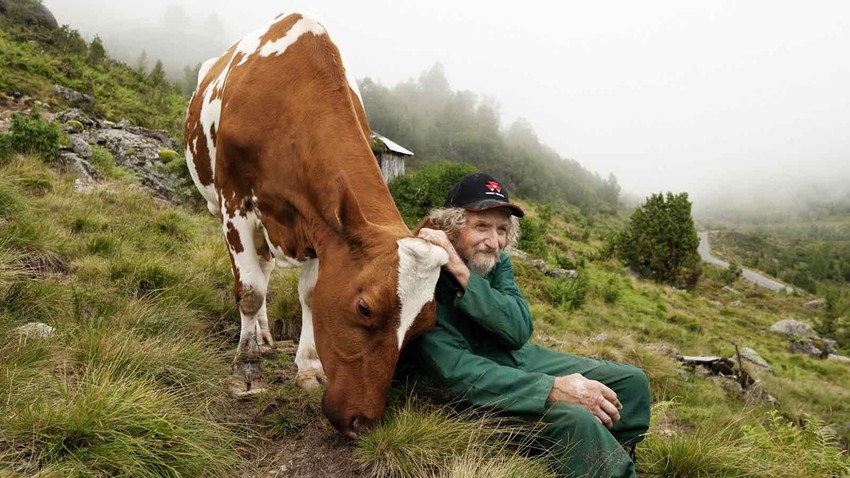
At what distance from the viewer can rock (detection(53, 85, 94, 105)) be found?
15875 millimetres

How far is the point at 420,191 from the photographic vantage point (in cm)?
2161

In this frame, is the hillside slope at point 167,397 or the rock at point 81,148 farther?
the rock at point 81,148

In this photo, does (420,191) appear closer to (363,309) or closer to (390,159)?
(390,159)

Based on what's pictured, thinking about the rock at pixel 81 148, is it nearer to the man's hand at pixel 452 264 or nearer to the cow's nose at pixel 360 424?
the man's hand at pixel 452 264

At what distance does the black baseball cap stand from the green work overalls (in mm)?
437

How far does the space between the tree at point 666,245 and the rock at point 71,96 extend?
30279 millimetres

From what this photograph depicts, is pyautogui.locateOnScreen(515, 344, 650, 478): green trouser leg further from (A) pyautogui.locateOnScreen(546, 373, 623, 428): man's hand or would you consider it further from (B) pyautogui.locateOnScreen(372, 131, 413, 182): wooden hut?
(B) pyautogui.locateOnScreen(372, 131, 413, 182): wooden hut

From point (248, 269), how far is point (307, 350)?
92 centimetres

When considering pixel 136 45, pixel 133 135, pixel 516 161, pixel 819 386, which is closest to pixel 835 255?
pixel 516 161

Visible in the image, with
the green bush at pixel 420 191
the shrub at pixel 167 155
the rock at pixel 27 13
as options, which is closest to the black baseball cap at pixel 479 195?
the shrub at pixel 167 155

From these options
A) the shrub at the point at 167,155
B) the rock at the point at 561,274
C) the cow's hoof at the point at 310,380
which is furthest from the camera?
the rock at the point at 561,274

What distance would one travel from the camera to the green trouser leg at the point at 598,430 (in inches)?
93.0

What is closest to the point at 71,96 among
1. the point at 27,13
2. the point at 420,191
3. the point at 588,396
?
the point at 27,13

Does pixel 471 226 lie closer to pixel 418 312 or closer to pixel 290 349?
pixel 418 312
